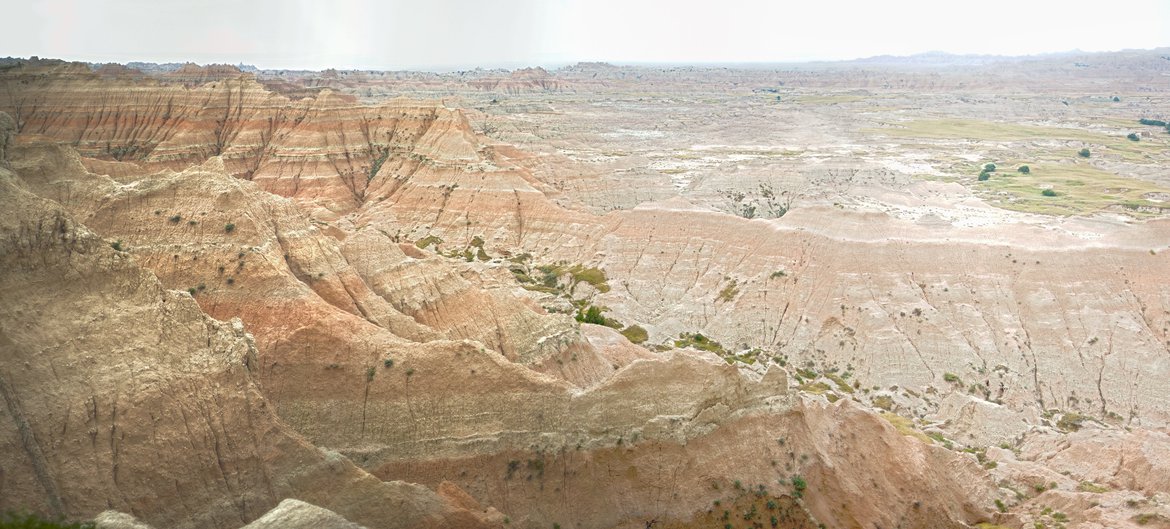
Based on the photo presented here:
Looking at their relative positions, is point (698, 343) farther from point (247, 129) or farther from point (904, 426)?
point (247, 129)

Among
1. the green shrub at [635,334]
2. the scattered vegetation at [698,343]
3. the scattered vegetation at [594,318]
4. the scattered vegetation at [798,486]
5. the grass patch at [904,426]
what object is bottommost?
the grass patch at [904,426]

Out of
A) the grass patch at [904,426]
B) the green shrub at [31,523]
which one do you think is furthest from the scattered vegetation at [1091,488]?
the green shrub at [31,523]

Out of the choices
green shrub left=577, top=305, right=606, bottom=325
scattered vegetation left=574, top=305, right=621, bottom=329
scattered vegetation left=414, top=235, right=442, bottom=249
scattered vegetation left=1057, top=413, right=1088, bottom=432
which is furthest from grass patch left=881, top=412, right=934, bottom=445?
scattered vegetation left=414, top=235, right=442, bottom=249

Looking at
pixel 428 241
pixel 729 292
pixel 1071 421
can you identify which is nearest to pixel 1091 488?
pixel 1071 421

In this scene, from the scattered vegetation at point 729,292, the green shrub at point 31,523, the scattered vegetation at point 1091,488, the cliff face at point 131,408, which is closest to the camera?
the green shrub at point 31,523

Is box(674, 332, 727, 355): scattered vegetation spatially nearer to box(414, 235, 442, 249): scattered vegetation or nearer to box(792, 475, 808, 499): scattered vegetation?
box(792, 475, 808, 499): scattered vegetation

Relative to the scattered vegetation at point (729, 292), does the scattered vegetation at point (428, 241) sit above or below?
above

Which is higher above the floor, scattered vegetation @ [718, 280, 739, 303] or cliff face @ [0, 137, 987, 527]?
cliff face @ [0, 137, 987, 527]

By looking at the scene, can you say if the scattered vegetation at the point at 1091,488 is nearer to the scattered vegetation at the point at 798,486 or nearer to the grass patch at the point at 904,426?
the grass patch at the point at 904,426
